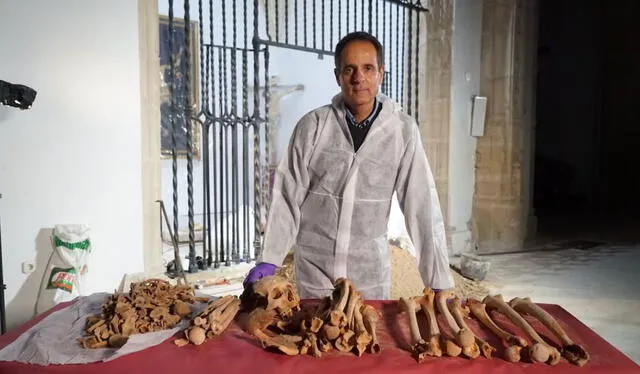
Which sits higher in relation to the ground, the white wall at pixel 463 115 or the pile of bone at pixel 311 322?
the white wall at pixel 463 115

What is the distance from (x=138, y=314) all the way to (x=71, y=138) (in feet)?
8.72

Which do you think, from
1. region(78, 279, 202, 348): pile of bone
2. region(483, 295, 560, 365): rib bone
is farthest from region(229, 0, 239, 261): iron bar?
region(483, 295, 560, 365): rib bone

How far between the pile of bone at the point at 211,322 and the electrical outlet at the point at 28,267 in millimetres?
2690

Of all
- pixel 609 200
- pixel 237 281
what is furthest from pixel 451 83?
pixel 609 200

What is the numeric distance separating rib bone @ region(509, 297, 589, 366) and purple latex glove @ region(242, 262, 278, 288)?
0.90m

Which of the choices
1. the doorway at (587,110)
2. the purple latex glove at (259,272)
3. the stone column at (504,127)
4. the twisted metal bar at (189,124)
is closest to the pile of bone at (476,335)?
the purple latex glove at (259,272)

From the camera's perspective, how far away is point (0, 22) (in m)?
3.60

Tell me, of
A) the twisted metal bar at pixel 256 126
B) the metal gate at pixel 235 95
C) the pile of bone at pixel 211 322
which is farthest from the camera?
the twisted metal bar at pixel 256 126

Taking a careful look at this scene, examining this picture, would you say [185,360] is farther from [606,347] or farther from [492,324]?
[606,347]

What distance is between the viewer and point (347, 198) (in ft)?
7.11

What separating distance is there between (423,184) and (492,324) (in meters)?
0.69

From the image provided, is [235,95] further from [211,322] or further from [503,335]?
[503,335]

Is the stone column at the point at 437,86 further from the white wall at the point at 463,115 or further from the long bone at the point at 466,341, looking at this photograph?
the long bone at the point at 466,341

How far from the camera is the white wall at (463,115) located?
22.1 feet
